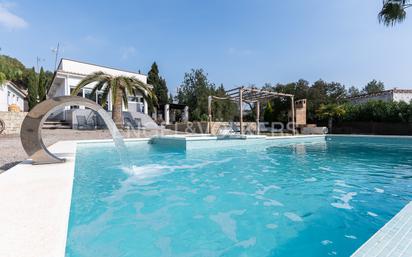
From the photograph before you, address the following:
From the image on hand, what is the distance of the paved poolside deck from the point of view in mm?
1723

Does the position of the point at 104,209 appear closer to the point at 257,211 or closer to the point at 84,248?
the point at 84,248

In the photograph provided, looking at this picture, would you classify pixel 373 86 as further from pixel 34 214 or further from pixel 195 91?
pixel 34 214

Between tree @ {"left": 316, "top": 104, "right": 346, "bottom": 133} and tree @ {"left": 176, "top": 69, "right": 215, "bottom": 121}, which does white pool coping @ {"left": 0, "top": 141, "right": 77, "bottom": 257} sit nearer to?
tree @ {"left": 316, "top": 104, "right": 346, "bottom": 133}

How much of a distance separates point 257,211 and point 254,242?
914 mm

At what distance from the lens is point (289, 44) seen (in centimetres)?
1731

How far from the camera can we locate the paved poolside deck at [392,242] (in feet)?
5.65

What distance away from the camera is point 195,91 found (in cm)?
3506

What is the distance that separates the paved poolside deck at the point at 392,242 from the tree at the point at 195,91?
30714 millimetres

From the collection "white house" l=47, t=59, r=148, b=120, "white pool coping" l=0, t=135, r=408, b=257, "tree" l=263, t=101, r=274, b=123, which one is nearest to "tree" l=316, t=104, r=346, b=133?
"tree" l=263, t=101, r=274, b=123

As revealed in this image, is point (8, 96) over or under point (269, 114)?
over

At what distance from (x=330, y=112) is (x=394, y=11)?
12637 mm

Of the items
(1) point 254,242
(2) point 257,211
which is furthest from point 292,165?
(1) point 254,242

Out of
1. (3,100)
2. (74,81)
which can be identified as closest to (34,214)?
(74,81)

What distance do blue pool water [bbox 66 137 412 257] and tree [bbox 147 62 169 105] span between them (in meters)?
31.3
